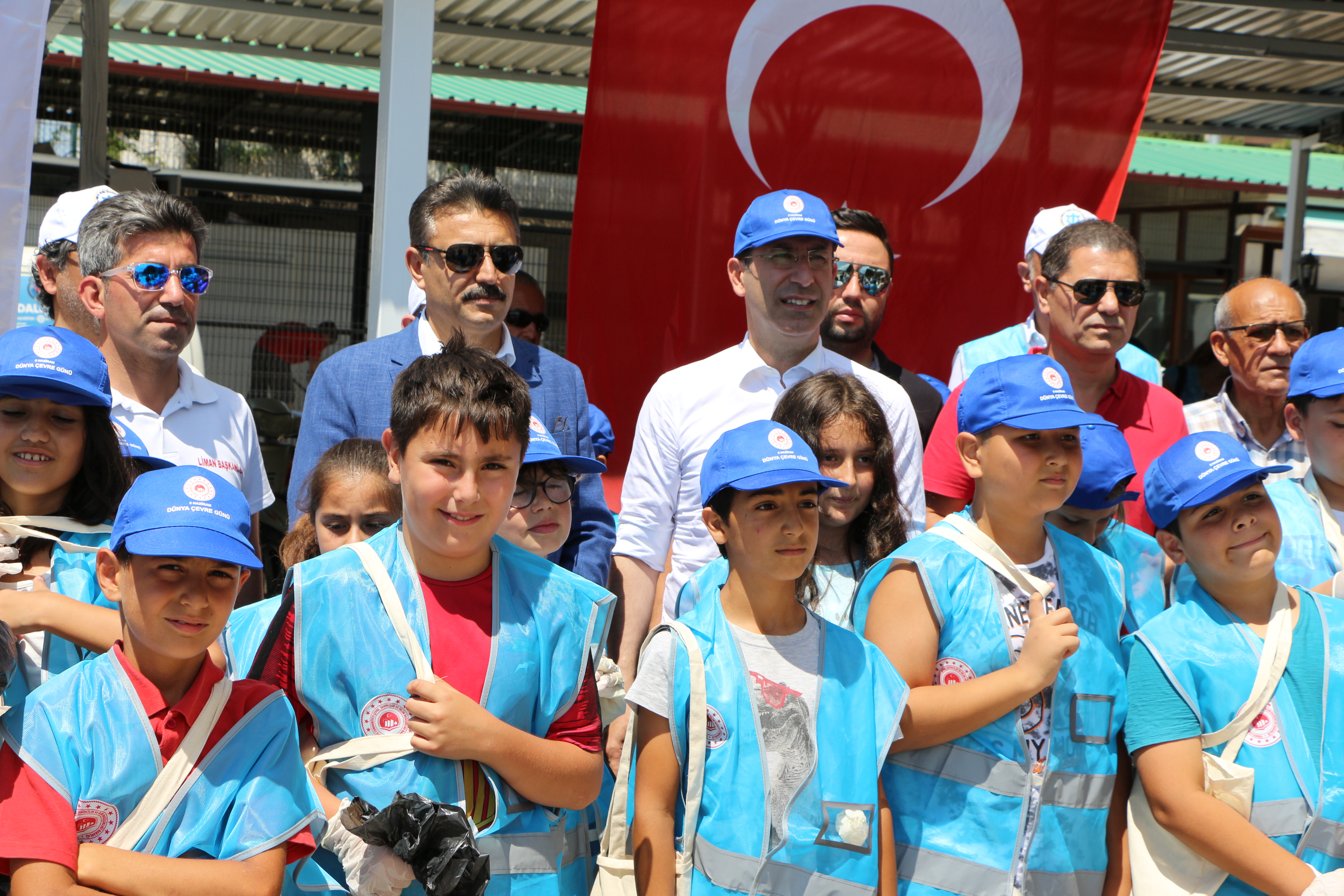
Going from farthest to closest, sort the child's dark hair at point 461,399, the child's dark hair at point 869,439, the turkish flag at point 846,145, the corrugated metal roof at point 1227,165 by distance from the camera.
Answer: the corrugated metal roof at point 1227,165
the turkish flag at point 846,145
the child's dark hair at point 869,439
the child's dark hair at point 461,399

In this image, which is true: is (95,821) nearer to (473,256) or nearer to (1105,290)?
(473,256)

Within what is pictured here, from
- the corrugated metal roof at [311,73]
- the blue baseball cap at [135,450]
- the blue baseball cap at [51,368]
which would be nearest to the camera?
the blue baseball cap at [51,368]

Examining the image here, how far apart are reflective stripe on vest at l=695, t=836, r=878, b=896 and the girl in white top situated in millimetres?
789

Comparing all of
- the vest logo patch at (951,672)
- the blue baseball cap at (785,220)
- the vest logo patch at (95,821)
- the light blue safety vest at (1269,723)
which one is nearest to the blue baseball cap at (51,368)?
the vest logo patch at (95,821)

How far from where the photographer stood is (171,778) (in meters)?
2.10

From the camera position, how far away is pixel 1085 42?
535cm

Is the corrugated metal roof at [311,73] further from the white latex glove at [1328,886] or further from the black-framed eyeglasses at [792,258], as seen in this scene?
the white latex glove at [1328,886]

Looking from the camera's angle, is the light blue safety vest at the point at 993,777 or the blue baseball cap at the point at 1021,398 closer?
the light blue safety vest at the point at 993,777

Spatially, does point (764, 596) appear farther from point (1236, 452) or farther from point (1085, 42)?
point (1085, 42)

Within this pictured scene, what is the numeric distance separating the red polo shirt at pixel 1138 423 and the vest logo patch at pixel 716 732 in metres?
1.18

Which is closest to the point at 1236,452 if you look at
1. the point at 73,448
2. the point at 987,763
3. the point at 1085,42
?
the point at 987,763

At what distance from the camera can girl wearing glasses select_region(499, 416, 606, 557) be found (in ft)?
9.84

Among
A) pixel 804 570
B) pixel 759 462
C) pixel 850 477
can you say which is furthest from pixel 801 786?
pixel 850 477

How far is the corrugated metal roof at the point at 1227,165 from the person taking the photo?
10.2 meters
